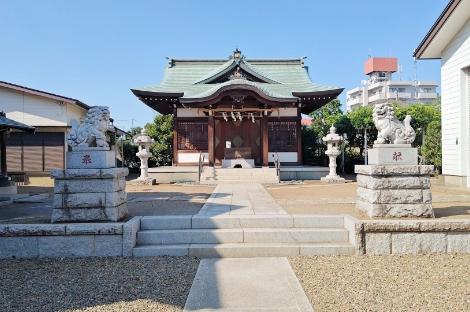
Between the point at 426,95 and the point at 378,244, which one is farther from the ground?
the point at 426,95

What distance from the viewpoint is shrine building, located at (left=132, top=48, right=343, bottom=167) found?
1593 cm

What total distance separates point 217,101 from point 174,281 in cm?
1227

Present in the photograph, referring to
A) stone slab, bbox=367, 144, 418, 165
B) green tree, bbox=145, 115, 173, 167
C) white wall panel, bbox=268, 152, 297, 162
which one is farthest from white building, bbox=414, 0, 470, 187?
green tree, bbox=145, 115, 173, 167

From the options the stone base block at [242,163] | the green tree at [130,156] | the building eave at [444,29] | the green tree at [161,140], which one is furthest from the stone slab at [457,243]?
the green tree at [130,156]

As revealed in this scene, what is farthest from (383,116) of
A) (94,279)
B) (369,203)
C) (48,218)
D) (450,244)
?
(48,218)

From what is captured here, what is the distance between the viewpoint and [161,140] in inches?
883

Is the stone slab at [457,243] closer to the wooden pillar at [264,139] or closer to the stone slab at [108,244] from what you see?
the stone slab at [108,244]

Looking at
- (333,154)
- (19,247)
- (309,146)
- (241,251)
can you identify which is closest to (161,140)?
(309,146)

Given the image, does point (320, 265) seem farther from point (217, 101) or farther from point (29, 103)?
point (29, 103)

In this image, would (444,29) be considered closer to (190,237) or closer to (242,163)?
(242,163)

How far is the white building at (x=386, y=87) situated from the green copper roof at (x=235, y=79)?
1959 inches

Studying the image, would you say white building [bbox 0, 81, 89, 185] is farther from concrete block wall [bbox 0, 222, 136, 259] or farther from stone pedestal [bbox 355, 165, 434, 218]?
stone pedestal [bbox 355, 165, 434, 218]

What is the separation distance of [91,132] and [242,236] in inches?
132

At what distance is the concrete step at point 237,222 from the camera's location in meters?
5.70
